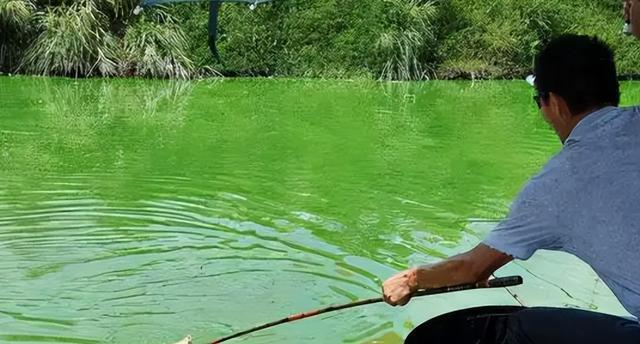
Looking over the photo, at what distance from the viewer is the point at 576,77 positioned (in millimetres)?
1636

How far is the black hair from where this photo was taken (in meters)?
1.63

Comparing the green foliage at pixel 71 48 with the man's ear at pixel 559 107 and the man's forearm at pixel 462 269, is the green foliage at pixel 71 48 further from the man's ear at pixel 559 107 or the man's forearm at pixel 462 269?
the man's ear at pixel 559 107

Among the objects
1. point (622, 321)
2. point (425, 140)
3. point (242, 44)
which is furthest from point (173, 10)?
point (622, 321)

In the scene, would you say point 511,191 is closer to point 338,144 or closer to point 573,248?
point 338,144

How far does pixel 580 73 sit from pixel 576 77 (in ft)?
0.04

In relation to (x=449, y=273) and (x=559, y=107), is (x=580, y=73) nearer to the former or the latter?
(x=559, y=107)

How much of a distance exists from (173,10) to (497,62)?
6546 millimetres

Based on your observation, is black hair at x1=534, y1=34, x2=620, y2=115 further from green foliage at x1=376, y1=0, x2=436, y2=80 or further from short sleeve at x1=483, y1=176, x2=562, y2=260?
green foliage at x1=376, y1=0, x2=436, y2=80

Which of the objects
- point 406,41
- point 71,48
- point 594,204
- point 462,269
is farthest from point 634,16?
point 406,41

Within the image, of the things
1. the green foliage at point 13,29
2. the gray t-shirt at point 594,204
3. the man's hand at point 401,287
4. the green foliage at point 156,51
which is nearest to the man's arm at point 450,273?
the man's hand at point 401,287

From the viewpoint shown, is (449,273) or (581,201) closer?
(581,201)

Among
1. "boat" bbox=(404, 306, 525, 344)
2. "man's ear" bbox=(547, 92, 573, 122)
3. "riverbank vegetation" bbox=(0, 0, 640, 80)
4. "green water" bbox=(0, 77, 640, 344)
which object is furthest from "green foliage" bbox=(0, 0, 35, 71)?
"man's ear" bbox=(547, 92, 573, 122)

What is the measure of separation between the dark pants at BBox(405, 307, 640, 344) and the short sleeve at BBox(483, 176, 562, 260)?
219 mm

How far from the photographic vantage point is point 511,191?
556cm
